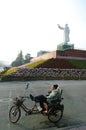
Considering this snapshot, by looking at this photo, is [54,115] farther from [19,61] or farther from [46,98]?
[19,61]

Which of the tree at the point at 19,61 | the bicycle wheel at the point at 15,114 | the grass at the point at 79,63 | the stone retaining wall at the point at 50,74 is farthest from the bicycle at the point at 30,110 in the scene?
the tree at the point at 19,61

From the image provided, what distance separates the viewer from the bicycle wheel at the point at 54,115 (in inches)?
380

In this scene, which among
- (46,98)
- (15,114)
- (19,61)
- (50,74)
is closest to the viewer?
(15,114)

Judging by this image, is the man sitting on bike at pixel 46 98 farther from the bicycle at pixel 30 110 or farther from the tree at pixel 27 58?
the tree at pixel 27 58

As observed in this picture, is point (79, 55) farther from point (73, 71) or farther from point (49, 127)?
point (49, 127)

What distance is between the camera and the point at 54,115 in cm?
988

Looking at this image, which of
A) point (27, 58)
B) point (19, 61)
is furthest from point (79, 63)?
point (27, 58)

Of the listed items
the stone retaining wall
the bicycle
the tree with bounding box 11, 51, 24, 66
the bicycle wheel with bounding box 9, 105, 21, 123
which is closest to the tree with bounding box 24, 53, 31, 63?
the tree with bounding box 11, 51, 24, 66

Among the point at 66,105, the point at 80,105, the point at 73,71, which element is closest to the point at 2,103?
the point at 66,105

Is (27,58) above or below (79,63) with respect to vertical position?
above

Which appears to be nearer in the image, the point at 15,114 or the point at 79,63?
the point at 15,114

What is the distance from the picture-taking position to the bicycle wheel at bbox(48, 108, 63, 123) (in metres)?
9.66

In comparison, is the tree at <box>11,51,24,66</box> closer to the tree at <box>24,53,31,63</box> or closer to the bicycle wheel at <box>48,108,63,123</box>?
the tree at <box>24,53,31,63</box>

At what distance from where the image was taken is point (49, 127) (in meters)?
9.14
